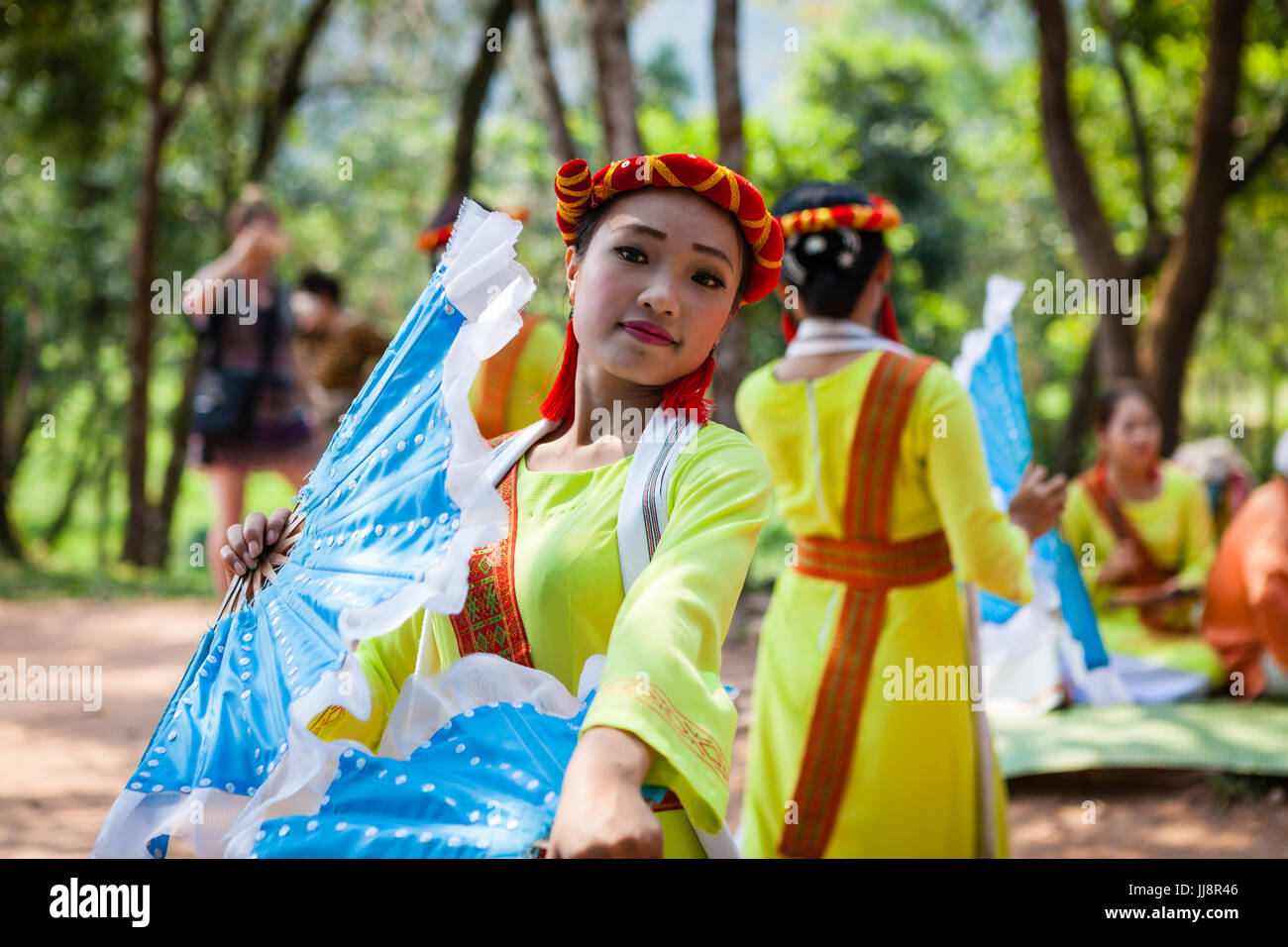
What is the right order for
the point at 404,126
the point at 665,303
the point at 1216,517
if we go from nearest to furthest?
the point at 665,303 < the point at 1216,517 < the point at 404,126

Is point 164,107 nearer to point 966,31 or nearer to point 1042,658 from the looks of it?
point 1042,658

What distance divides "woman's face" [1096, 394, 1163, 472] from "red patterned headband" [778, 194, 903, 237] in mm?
3173

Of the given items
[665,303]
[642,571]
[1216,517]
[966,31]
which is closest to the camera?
[642,571]

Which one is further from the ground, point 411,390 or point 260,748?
point 411,390

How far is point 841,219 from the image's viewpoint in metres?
3.14

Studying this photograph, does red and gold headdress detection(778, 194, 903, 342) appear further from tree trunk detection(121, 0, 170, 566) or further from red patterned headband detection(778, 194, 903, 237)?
tree trunk detection(121, 0, 170, 566)

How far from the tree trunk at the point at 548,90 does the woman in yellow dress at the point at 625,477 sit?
5952mm

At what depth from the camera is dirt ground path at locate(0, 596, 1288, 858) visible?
429 centimetres

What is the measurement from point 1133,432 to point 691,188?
4853 mm

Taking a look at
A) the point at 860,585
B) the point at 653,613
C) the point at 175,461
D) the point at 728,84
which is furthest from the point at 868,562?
the point at 175,461

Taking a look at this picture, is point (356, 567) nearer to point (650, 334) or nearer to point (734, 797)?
point (650, 334)

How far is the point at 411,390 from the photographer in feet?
4.85
